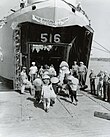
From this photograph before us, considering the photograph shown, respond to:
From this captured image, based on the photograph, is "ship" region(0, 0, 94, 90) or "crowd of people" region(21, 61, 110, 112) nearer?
"crowd of people" region(21, 61, 110, 112)

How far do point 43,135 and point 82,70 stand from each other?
17.3ft

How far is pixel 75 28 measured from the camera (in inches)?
447

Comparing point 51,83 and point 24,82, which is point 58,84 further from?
point 24,82

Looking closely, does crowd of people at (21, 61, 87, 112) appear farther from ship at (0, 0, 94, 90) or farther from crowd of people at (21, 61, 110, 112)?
A: ship at (0, 0, 94, 90)

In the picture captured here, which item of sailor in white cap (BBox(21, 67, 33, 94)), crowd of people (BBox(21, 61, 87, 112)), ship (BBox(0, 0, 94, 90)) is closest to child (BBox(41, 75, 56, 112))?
crowd of people (BBox(21, 61, 87, 112))

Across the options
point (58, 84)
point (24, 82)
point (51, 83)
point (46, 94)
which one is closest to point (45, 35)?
point (58, 84)

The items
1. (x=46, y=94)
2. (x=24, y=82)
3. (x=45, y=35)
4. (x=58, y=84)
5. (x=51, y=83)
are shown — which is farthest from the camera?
(x=45, y=35)

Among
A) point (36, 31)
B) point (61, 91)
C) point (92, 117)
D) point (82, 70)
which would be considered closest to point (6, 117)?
point (92, 117)

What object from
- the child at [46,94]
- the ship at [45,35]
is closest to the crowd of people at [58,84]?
the child at [46,94]

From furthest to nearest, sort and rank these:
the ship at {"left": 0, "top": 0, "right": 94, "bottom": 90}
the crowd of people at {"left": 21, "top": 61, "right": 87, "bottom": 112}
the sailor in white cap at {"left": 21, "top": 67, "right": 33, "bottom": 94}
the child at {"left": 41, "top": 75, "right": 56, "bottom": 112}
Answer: the ship at {"left": 0, "top": 0, "right": 94, "bottom": 90}
the sailor in white cap at {"left": 21, "top": 67, "right": 33, "bottom": 94}
the crowd of people at {"left": 21, "top": 61, "right": 87, "bottom": 112}
the child at {"left": 41, "top": 75, "right": 56, "bottom": 112}

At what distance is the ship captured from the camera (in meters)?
9.55

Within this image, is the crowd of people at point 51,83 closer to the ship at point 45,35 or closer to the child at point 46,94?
the child at point 46,94

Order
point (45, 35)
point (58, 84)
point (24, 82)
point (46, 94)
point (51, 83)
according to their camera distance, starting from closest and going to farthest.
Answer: point (46, 94)
point (51, 83)
point (24, 82)
point (58, 84)
point (45, 35)

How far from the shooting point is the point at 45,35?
37.2 feet
